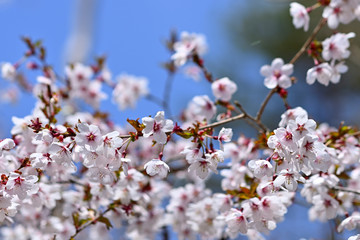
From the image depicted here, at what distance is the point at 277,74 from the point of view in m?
1.70

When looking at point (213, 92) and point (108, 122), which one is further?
point (108, 122)

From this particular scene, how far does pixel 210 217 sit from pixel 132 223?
53 centimetres

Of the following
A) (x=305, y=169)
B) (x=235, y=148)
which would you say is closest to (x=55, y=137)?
(x=305, y=169)

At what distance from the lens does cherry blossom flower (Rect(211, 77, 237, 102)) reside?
184cm

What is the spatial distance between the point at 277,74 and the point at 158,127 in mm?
675

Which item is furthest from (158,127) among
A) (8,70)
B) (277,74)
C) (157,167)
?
(8,70)

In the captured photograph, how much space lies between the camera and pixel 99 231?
93.0 inches

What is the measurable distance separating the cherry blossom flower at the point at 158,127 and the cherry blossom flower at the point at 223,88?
2.15 feet

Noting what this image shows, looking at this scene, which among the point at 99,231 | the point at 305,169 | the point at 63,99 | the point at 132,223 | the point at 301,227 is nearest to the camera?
the point at 305,169

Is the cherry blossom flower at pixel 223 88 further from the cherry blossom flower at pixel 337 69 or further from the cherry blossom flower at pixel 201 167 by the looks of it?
the cherry blossom flower at pixel 201 167

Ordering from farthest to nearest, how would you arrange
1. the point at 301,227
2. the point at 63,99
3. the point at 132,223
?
the point at 301,227
the point at 63,99
the point at 132,223

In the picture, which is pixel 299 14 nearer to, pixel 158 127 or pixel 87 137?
pixel 158 127

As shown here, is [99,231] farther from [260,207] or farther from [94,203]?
[260,207]

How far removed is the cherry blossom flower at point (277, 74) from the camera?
65.7 inches
